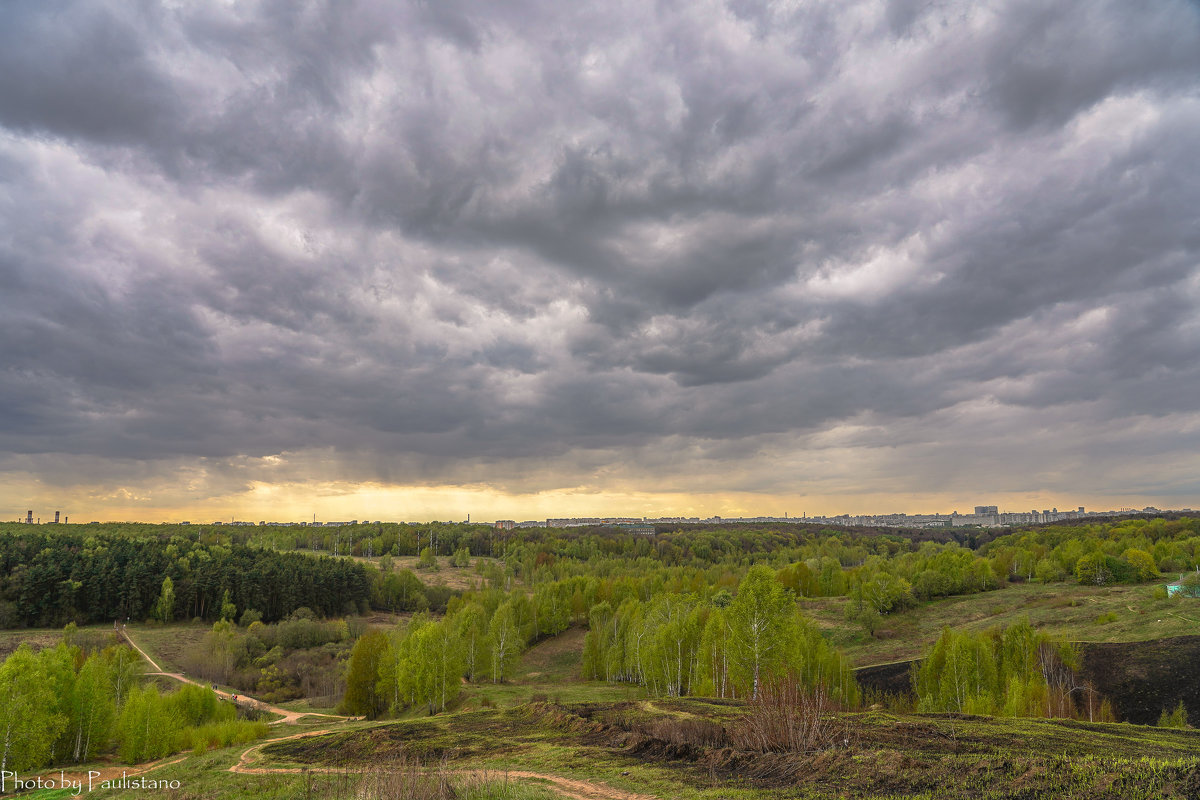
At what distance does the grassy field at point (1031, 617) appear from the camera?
70750 mm

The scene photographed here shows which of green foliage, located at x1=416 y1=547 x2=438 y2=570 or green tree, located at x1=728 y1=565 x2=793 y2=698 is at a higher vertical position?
green tree, located at x1=728 y1=565 x2=793 y2=698

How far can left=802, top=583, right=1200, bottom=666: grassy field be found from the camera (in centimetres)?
7075

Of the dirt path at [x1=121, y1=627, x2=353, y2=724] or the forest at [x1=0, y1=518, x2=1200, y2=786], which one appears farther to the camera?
the dirt path at [x1=121, y1=627, x2=353, y2=724]

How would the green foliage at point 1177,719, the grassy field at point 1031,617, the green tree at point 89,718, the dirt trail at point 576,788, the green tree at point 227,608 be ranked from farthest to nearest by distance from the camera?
the green tree at point 227,608 → the grassy field at point 1031,617 → the green tree at point 89,718 → the green foliage at point 1177,719 → the dirt trail at point 576,788

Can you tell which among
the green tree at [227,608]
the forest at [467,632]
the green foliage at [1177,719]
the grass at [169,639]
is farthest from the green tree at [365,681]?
the green tree at [227,608]

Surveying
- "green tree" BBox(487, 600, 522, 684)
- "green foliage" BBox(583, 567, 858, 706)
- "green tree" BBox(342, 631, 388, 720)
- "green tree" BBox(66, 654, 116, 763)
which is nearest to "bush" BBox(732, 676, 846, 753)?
"green foliage" BBox(583, 567, 858, 706)

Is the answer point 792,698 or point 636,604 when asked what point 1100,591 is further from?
point 792,698

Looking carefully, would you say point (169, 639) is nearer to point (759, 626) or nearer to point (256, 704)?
point (256, 704)

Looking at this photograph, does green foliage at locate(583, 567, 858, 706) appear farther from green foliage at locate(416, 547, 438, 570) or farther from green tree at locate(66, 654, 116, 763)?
green foliage at locate(416, 547, 438, 570)

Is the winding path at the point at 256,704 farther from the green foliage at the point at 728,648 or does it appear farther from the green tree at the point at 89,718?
the green foliage at the point at 728,648

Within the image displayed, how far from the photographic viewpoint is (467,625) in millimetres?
77875

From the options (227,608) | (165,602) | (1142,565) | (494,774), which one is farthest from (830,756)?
(165,602)

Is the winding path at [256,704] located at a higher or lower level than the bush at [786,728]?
lower

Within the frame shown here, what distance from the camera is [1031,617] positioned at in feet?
294
